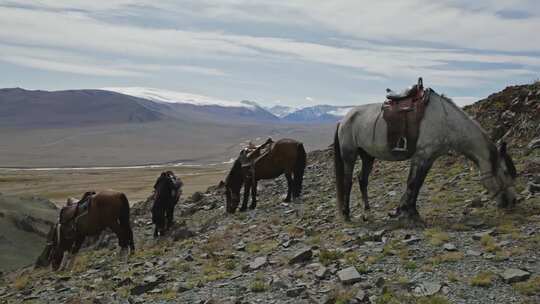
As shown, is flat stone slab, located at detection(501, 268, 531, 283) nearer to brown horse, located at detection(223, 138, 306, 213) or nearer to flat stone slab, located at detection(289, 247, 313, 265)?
flat stone slab, located at detection(289, 247, 313, 265)

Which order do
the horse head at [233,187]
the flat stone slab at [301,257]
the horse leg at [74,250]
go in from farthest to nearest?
the horse head at [233,187] < the horse leg at [74,250] < the flat stone slab at [301,257]

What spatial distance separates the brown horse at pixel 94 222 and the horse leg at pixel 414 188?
7.56m

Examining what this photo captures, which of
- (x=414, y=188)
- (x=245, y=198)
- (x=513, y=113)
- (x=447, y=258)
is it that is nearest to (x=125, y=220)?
(x=245, y=198)

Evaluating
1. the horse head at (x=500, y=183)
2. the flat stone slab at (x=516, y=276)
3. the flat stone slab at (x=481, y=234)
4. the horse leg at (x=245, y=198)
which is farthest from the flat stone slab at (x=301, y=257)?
the horse leg at (x=245, y=198)

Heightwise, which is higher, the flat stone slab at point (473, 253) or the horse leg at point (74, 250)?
the flat stone slab at point (473, 253)

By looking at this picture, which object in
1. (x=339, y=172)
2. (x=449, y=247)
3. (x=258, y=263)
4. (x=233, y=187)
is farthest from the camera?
(x=233, y=187)

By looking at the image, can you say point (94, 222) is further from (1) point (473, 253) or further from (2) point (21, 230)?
(2) point (21, 230)

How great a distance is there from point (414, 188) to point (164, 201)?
29.9 ft

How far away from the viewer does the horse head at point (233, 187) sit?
16.6 meters

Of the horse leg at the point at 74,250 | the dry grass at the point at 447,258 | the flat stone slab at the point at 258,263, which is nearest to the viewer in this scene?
the dry grass at the point at 447,258

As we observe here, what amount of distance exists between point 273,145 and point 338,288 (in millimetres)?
9499

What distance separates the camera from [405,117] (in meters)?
10.1

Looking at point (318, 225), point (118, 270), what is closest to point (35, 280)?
point (118, 270)

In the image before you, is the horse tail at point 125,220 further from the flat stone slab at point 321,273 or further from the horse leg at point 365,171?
the flat stone slab at point 321,273
